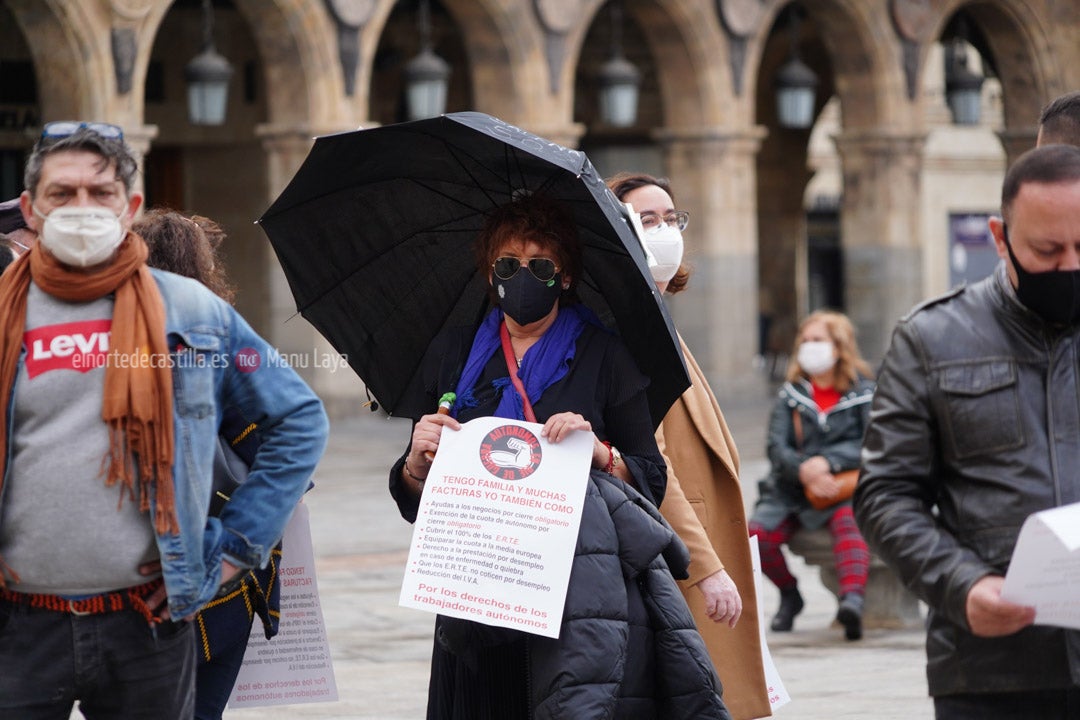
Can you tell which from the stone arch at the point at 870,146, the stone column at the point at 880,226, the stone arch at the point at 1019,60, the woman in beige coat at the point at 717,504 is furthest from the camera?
the stone arch at the point at 1019,60

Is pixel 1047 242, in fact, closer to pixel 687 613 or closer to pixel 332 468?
pixel 687 613

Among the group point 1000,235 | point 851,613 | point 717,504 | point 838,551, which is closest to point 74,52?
point 838,551

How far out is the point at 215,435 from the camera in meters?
3.84

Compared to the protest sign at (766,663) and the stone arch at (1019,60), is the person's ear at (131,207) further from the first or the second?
the stone arch at (1019,60)

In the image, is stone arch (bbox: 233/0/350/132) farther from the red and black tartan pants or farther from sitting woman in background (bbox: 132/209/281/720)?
sitting woman in background (bbox: 132/209/281/720)

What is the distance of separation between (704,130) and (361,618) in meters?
14.4

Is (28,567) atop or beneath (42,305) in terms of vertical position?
beneath

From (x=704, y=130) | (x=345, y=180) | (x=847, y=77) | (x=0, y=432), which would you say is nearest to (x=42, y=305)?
(x=0, y=432)

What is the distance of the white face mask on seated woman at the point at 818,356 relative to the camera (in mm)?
9242

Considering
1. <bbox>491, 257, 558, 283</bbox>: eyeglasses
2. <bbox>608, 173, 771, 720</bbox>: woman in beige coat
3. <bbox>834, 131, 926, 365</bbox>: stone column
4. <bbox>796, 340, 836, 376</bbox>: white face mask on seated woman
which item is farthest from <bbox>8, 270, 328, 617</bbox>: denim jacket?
<bbox>834, 131, 926, 365</bbox>: stone column

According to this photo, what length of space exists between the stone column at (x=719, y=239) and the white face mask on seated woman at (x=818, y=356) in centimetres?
1396

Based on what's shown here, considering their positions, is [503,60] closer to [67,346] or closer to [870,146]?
[870,146]

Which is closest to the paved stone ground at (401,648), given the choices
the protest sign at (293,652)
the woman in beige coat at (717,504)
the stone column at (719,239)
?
the woman in beige coat at (717,504)

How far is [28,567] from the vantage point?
3637mm
